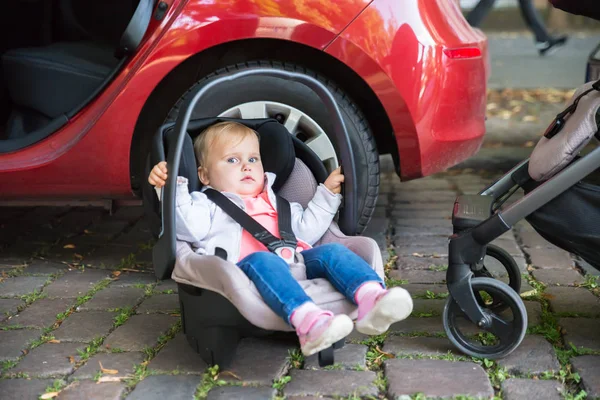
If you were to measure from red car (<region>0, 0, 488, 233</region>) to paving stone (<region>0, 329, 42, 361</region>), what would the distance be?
858 mm

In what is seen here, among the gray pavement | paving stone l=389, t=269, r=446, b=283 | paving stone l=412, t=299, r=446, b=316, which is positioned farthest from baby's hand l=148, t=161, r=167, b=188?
the gray pavement

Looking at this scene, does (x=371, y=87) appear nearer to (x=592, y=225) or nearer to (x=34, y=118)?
(x=592, y=225)

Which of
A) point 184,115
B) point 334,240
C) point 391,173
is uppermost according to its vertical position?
point 184,115

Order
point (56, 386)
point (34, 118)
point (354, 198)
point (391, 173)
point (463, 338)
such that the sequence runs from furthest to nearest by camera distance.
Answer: point (391, 173) < point (34, 118) < point (354, 198) < point (463, 338) < point (56, 386)

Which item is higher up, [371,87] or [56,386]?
[371,87]

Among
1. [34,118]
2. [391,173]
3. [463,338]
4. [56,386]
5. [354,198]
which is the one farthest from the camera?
[391,173]

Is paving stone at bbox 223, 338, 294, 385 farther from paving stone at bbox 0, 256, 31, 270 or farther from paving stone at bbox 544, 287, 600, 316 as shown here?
paving stone at bbox 0, 256, 31, 270

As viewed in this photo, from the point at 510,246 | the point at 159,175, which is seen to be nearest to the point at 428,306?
the point at 510,246

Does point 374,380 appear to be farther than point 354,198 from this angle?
No

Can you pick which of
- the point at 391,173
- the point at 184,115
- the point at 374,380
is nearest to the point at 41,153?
the point at 184,115

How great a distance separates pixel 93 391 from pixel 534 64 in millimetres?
10131

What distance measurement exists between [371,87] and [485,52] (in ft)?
2.72

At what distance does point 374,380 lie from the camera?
271 centimetres

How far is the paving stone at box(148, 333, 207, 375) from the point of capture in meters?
2.82
